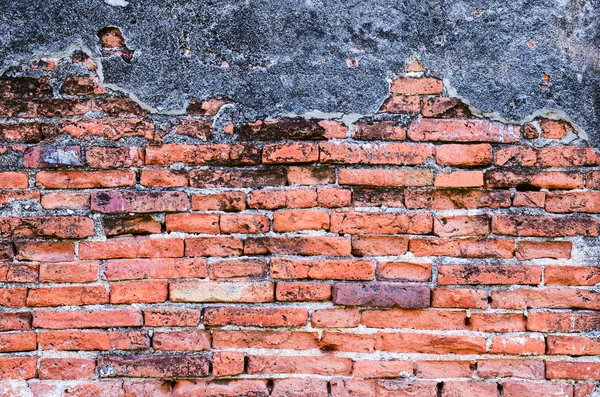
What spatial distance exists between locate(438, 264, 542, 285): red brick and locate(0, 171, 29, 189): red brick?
4.96 ft

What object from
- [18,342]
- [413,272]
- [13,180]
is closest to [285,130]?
[413,272]

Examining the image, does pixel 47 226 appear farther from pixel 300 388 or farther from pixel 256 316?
pixel 300 388

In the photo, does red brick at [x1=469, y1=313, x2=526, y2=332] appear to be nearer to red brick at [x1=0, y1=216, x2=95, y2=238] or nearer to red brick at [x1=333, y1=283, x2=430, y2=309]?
red brick at [x1=333, y1=283, x2=430, y2=309]

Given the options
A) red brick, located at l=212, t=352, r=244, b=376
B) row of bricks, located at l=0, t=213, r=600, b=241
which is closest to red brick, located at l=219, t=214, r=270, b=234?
row of bricks, located at l=0, t=213, r=600, b=241

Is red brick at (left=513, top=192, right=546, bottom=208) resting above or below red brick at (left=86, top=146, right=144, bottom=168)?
below

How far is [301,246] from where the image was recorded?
205cm

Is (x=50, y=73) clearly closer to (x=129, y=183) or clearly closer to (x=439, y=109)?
(x=129, y=183)

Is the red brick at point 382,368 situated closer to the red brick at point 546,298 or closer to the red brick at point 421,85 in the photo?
the red brick at point 546,298

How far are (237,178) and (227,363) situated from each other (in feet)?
2.15

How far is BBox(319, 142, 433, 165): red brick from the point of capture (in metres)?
2.04

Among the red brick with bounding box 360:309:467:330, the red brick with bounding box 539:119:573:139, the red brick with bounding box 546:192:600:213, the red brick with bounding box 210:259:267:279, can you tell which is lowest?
the red brick with bounding box 360:309:467:330

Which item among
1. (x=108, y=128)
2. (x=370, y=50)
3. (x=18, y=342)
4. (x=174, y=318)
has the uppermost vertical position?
(x=370, y=50)

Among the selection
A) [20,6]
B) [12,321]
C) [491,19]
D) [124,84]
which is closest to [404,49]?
[491,19]

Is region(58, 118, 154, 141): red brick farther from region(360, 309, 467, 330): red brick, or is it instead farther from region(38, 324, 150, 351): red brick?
region(360, 309, 467, 330): red brick
